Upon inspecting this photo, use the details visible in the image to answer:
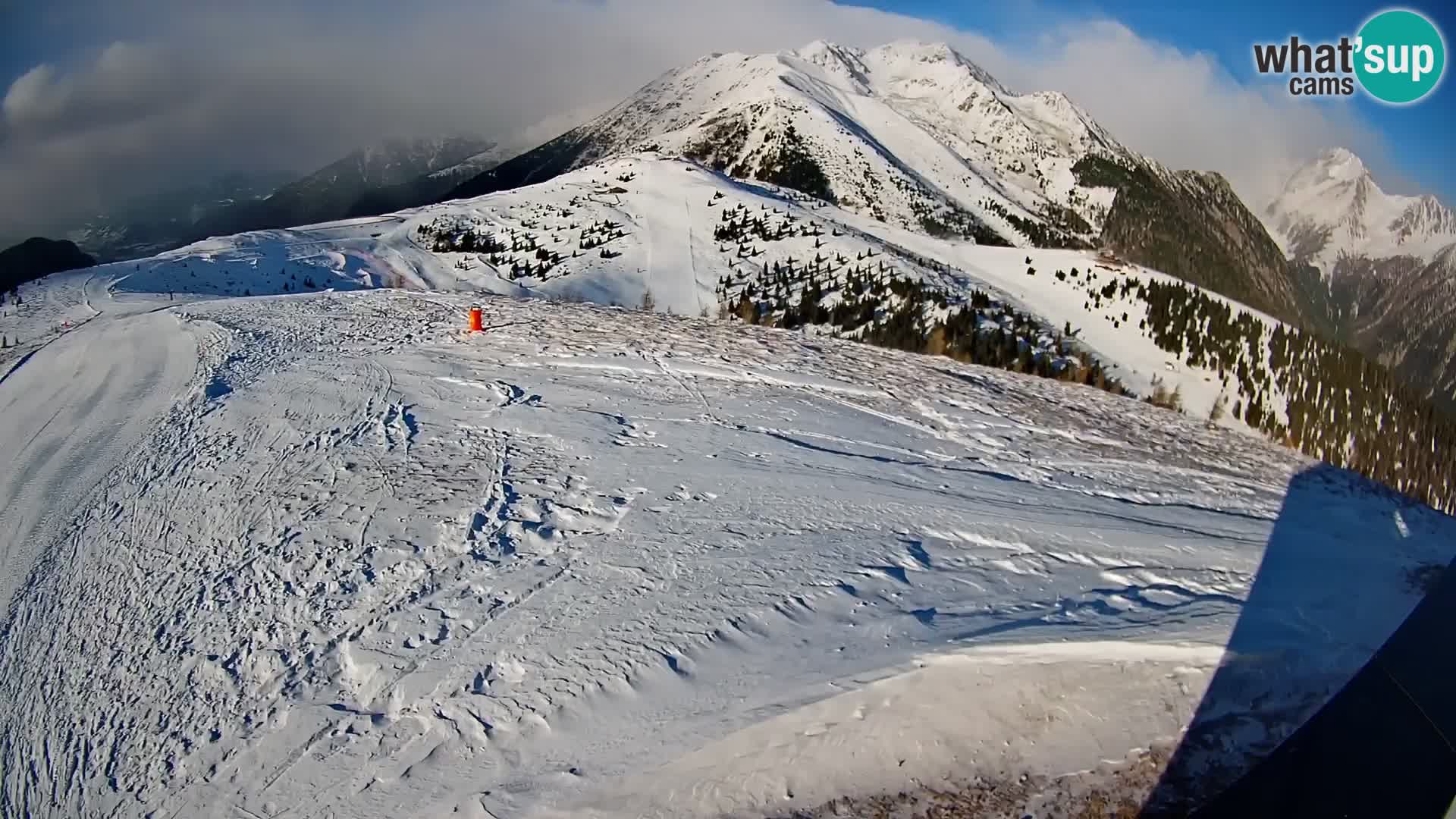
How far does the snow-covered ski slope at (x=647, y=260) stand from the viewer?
19828 mm

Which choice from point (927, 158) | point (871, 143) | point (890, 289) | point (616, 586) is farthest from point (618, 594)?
point (927, 158)

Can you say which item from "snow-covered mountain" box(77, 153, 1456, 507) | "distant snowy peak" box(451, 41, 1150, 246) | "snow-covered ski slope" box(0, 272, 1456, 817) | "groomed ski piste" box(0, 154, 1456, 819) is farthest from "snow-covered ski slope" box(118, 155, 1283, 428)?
"distant snowy peak" box(451, 41, 1150, 246)

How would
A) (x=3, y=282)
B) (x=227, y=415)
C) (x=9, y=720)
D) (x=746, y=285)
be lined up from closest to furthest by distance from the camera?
1. (x=9, y=720)
2. (x=227, y=415)
3. (x=3, y=282)
4. (x=746, y=285)

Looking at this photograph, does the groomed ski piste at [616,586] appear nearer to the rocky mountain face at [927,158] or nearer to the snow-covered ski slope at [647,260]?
the snow-covered ski slope at [647,260]

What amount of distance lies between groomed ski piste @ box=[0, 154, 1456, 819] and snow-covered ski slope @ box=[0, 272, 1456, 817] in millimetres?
29

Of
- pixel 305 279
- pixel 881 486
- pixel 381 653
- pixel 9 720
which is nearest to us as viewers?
pixel 9 720

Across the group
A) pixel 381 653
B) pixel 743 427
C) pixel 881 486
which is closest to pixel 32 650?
pixel 381 653

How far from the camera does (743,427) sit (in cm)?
862

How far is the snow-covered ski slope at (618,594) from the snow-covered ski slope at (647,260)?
11061mm

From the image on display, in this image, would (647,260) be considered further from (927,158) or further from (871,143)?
(927,158)

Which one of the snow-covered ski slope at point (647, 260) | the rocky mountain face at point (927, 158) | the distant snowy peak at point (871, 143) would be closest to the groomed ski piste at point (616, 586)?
the snow-covered ski slope at point (647, 260)

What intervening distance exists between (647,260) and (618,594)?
20863 mm

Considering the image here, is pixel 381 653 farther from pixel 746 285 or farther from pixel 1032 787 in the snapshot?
pixel 746 285

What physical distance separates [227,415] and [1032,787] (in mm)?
8892
